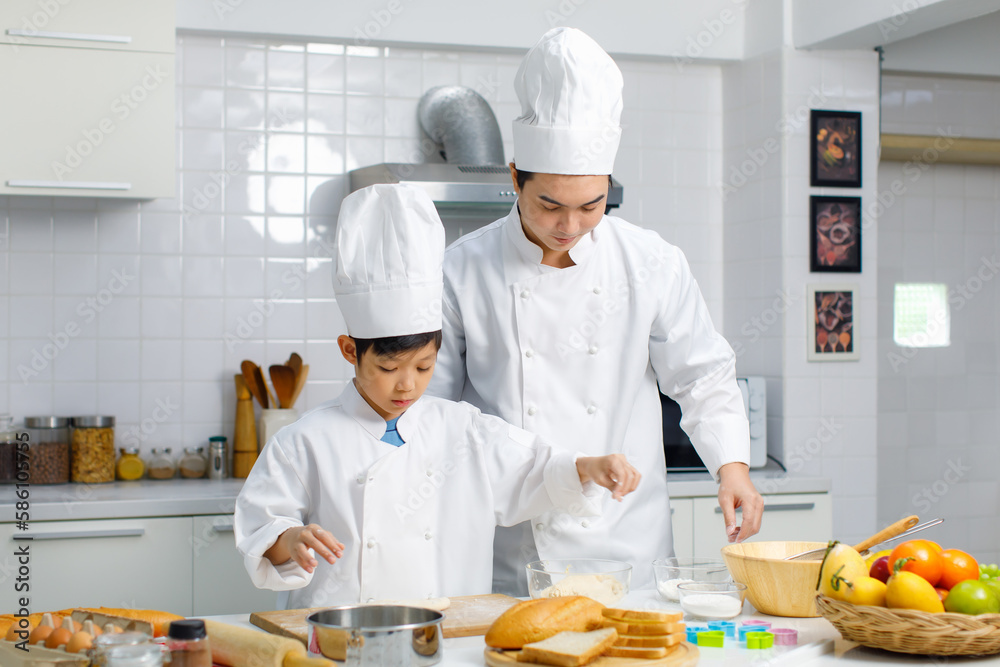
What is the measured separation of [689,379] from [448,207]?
1409 millimetres

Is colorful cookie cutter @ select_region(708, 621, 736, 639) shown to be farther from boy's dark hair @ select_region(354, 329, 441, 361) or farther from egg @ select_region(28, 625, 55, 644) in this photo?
egg @ select_region(28, 625, 55, 644)

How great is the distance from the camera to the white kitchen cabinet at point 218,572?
2.63 m

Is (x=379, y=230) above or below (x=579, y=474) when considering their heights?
above

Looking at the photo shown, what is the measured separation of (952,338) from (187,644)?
353cm

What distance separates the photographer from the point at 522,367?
1846mm

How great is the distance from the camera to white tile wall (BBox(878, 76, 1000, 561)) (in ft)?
12.3

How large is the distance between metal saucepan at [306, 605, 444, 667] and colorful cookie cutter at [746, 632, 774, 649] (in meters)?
0.41

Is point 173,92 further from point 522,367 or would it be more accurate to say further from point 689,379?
point 689,379

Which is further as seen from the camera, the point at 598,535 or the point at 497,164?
the point at 497,164

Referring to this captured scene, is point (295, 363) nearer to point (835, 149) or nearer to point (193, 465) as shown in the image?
point (193, 465)

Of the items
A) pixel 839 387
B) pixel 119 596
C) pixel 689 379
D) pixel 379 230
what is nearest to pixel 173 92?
pixel 119 596

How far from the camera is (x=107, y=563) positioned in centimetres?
258

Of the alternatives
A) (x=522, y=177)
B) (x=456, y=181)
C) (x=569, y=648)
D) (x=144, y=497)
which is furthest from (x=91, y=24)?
(x=569, y=648)

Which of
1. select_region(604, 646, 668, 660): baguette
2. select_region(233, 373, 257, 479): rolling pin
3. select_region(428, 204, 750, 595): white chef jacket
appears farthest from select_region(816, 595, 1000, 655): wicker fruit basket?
select_region(233, 373, 257, 479): rolling pin
